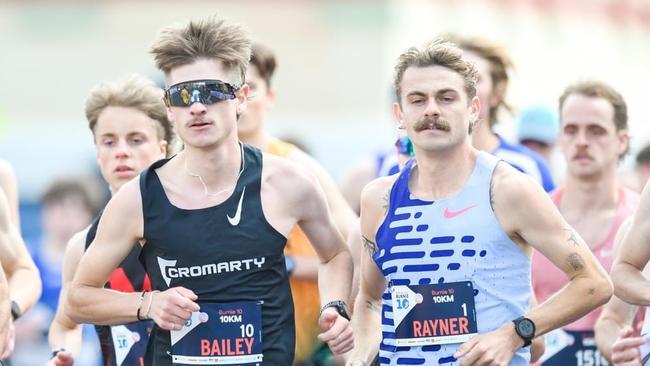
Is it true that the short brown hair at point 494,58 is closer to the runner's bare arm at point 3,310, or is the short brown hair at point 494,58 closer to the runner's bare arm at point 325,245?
the runner's bare arm at point 325,245

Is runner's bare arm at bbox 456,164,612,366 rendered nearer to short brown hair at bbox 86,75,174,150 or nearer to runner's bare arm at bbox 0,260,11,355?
runner's bare arm at bbox 0,260,11,355

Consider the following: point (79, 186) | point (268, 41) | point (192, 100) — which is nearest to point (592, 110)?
point (192, 100)

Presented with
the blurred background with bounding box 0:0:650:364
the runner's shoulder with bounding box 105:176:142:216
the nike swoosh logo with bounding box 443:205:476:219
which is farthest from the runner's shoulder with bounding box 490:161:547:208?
the blurred background with bounding box 0:0:650:364

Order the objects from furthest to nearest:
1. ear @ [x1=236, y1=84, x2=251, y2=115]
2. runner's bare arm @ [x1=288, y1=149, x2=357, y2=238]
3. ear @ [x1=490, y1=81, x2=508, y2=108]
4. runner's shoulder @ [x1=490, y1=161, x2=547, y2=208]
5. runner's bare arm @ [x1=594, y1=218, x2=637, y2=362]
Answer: ear @ [x1=490, y1=81, x2=508, y2=108] < runner's bare arm @ [x1=288, y1=149, x2=357, y2=238] < runner's bare arm @ [x1=594, y1=218, x2=637, y2=362] < ear @ [x1=236, y1=84, x2=251, y2=115] < runner's shoulder @ [x1=490, y1=161, x2=547, y2=208]

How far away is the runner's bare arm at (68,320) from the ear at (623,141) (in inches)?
119

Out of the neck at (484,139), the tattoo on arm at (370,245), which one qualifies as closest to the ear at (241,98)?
the tattoo on arm at (370,245)

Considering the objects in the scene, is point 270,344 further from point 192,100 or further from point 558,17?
point 558,17

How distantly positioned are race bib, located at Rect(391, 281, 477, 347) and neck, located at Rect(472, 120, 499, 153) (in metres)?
2.31

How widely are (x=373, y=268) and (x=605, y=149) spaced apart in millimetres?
2439

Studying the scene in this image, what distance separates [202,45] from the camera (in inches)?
255

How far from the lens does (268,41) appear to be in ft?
120

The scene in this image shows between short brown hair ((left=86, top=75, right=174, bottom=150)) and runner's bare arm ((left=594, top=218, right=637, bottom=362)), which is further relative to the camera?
short brown hair ((left=86, top=75, right=174, bottom=150))

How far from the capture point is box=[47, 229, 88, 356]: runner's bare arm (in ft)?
24.5

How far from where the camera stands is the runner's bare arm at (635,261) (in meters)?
6.65
